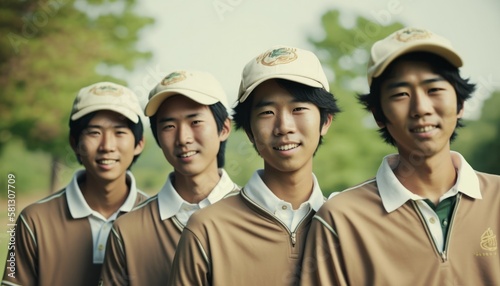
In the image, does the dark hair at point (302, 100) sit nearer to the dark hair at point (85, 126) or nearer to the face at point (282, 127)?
the face at point (282, 127)

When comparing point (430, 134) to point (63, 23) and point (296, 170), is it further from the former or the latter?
point (63, 23)

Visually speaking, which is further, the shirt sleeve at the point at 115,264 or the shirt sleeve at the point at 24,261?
the shirt sleeve at the point at 24,261

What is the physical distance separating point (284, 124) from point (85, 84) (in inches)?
344

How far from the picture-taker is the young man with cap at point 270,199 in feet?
9.23

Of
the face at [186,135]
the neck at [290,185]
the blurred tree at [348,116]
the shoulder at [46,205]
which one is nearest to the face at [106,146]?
the shoulder at [46,205]

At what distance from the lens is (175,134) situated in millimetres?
3453

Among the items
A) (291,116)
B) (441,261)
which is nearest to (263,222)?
(291,116)

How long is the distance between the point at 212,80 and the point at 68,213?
115 centimetres

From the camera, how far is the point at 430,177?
2.67 metres

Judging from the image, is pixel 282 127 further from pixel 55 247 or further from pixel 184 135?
pixel 55 247

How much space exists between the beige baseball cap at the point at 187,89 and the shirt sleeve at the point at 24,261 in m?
1.04

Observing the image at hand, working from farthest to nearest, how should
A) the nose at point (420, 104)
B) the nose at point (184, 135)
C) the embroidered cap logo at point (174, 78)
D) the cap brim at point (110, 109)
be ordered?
the cap brim at point (110, 109)
the embroidered cap logo at point (174, 78)
the nose at point (184, 135)
the nose at point (420, 104)

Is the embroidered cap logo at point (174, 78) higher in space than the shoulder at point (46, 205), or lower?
higher

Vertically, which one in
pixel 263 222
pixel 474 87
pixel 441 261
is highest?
pixel 474 87
